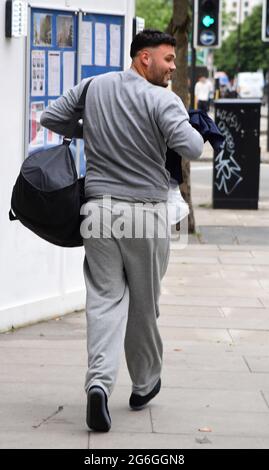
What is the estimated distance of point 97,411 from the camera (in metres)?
5.39

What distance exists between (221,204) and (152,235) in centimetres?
1035

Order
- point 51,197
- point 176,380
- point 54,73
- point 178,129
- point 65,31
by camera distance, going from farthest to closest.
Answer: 1. point 65,31
2. point 54,73
3. point 176,380
4. point 51,197
5. point 178,129

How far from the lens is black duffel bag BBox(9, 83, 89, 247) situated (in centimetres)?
545

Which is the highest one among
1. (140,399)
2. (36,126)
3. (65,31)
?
(65,31)

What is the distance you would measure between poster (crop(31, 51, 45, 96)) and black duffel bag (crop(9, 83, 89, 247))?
2460mm

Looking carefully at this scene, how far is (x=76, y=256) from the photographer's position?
28.2ft

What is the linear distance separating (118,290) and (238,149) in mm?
10296

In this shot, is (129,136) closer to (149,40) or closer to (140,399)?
(149,40)

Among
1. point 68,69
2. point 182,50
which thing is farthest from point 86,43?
point 182,50

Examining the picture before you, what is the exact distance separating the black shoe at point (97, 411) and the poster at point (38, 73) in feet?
10.4

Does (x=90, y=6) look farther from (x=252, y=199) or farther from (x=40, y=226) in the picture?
(x=252, y=199)

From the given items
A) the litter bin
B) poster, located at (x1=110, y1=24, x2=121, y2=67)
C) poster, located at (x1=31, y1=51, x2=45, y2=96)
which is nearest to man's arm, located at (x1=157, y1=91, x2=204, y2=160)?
poster, located at (x1=31, y1=51, x2=45, y2=96)

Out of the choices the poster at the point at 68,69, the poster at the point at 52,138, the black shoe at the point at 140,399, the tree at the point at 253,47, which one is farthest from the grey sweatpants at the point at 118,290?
the tree at the point at 253,47

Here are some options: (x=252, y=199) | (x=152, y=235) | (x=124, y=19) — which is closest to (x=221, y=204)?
(x=252, y=199)
